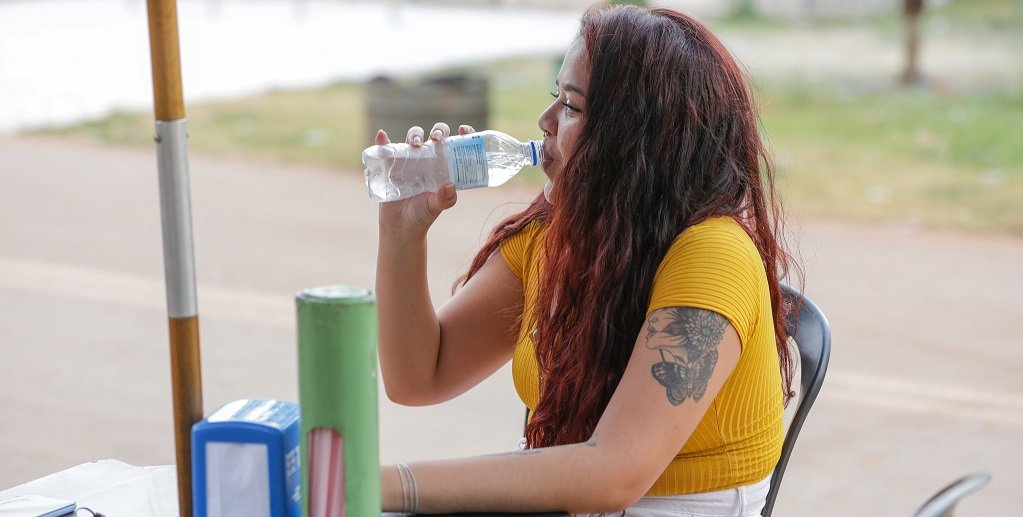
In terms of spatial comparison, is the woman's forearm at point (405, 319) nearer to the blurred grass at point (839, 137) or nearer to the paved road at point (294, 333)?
the paved road at point (294, 333)

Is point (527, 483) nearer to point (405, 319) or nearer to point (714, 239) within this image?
point (714, 239)

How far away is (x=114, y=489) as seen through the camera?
5.83ft

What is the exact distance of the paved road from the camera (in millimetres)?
4203

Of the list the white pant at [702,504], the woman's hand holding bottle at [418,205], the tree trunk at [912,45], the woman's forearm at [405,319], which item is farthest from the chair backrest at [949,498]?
the tree trunk at [912,45]

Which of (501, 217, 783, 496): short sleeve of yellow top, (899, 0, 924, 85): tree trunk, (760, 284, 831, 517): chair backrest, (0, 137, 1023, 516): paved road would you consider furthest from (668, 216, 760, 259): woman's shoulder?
(899, 0, 924, 85): tree trunk

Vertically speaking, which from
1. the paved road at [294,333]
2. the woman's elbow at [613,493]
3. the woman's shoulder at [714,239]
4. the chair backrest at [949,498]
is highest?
the woman's shoulder at [714,239]

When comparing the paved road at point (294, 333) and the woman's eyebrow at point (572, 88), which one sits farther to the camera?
the paved road at point (294, 333)

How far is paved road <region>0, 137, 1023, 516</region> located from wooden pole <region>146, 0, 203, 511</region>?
81.4 inches

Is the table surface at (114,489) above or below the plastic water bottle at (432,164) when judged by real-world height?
below

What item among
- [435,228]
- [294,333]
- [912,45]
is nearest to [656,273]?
[294,333]

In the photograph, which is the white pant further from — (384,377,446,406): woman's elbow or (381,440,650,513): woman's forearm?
(384,377,446,406): woman's elbow

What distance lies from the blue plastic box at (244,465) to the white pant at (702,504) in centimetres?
70

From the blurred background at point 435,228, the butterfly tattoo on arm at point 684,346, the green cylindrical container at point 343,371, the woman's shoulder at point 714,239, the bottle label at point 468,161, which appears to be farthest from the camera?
the blurred background at point 435,228

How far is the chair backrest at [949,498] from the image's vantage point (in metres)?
1.32
